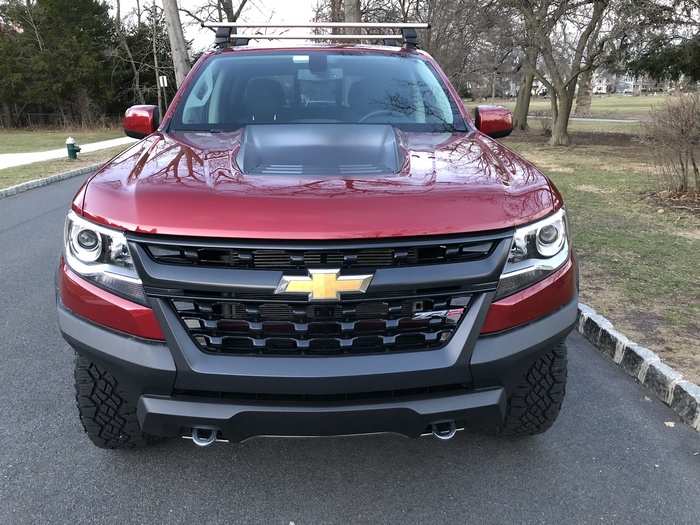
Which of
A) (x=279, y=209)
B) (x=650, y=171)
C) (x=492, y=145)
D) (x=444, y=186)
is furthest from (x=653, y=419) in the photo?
(x=650, y=171)

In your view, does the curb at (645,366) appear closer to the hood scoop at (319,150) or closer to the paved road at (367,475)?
the paved road at (367,475)

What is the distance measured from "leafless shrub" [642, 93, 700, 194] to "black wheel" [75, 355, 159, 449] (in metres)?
7.63

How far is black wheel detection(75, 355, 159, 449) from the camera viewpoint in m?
2.35

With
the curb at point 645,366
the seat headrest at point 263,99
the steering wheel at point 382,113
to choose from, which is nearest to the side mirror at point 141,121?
the seat headrest at point 263,99

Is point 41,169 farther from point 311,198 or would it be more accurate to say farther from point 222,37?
point 311,198

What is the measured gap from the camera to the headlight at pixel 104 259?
2.00m

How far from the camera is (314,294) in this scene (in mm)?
1938

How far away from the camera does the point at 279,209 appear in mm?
1944

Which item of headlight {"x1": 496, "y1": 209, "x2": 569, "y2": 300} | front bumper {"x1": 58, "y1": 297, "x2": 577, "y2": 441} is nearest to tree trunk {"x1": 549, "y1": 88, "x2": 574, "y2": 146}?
headlight {"x1": 496, "y1": 209, "x2": 569, "y2": 300}

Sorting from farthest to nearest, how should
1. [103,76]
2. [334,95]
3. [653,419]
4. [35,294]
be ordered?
[103,76], [35,294], [334,95], [653,419]

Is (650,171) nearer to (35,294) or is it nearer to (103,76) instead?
(35,294)

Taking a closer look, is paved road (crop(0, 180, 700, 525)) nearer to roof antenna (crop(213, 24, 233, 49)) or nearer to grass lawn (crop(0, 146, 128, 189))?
roof antenna (crop(213, 24, 233, 49))

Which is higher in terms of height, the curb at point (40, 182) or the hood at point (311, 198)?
the hood at point (311, 198)

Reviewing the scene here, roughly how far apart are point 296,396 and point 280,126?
1.49 metres
